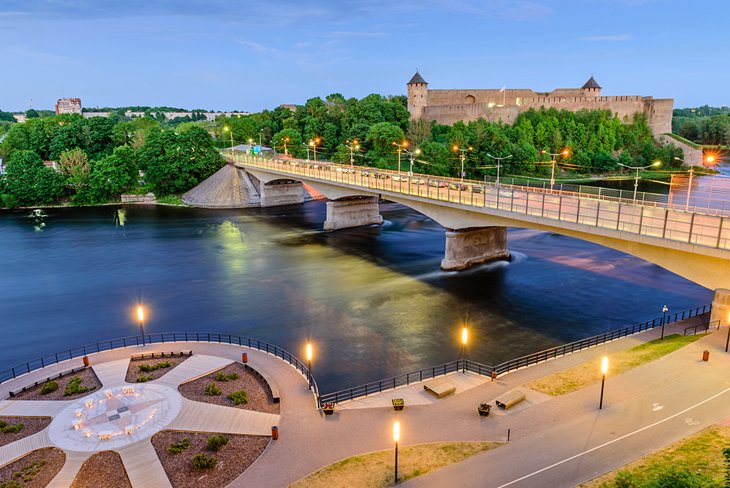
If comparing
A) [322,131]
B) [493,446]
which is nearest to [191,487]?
[493,446]

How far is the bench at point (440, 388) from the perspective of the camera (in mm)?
23656

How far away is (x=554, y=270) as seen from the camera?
52469 millimetres

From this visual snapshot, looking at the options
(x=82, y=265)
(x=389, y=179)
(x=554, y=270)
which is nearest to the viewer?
(x=554, y=270)

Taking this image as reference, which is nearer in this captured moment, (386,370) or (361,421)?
(361,421)

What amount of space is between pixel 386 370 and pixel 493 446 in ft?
39.7

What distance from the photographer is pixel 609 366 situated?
26.2 metres

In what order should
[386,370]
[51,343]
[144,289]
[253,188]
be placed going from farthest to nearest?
[253,188] → [144,289] → [51,343] → [386,370]

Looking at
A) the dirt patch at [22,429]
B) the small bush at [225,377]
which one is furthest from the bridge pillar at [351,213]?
the dirt patch at [22,429]

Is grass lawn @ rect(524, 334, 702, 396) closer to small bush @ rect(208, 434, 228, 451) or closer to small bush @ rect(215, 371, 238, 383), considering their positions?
small bush @ rect(208, 434, 228, 451)

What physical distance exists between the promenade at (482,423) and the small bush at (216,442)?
3.11ft

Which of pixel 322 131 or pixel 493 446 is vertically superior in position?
pixel 322 131

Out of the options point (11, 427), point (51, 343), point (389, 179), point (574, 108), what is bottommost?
point (51, 343)

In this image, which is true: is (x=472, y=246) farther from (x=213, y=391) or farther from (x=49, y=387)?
(x=49, y=387)

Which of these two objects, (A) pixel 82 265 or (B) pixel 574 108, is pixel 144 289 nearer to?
(A) pixel 82 265
